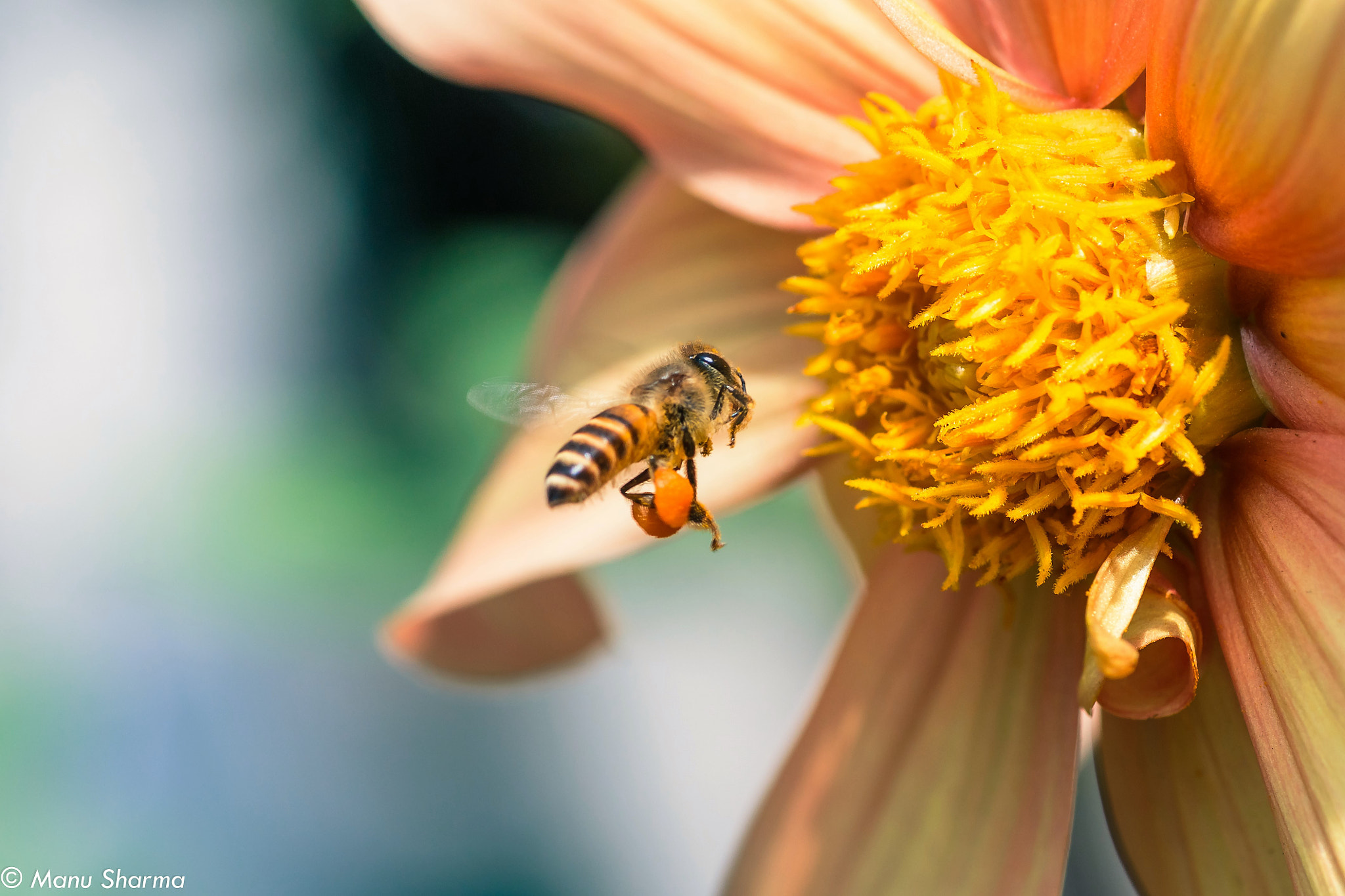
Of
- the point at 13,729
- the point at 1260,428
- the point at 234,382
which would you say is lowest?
the point at 1260,428

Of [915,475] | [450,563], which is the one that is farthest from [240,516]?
[915,475]

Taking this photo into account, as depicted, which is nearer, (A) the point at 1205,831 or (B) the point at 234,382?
(A) the point at 1205,831

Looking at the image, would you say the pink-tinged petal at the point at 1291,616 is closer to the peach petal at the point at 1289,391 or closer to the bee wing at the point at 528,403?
the peach petal at the point at 1289,391

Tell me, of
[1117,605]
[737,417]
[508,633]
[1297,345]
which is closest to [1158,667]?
[1117,605]

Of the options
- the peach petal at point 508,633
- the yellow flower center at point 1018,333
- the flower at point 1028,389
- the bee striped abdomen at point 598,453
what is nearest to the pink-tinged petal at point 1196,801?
the flower at point 1028,389

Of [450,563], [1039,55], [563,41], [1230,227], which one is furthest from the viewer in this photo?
[450,563]

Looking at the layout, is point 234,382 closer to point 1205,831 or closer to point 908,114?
point 908,114
